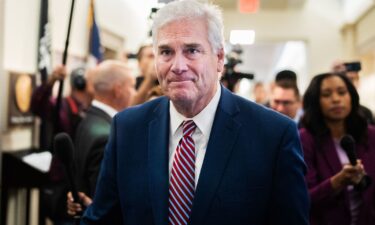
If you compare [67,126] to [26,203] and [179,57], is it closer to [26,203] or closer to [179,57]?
[26,203]

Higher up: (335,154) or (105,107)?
(105,107)

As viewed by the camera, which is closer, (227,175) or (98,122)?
(227,175)

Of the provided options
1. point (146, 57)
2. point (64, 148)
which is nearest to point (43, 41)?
point (146, 57)

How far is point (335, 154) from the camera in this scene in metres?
2.13

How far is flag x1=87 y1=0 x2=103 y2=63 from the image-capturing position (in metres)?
4.21

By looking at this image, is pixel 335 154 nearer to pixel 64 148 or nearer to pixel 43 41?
pixel 64 148

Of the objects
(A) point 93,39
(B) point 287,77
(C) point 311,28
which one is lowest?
(B) point 287,77

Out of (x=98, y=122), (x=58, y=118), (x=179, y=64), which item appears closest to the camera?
(x=179, y=64)

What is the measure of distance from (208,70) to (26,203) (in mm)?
2381

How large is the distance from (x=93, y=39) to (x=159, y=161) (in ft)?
10.7

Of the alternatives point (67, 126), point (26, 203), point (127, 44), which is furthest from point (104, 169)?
point (127, 44)

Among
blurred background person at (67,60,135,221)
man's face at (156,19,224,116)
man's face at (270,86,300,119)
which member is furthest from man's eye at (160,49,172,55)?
Answer: man's face at (270,86,300,119)

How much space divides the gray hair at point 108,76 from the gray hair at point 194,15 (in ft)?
3.95

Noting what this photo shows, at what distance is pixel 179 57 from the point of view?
1265 mm
